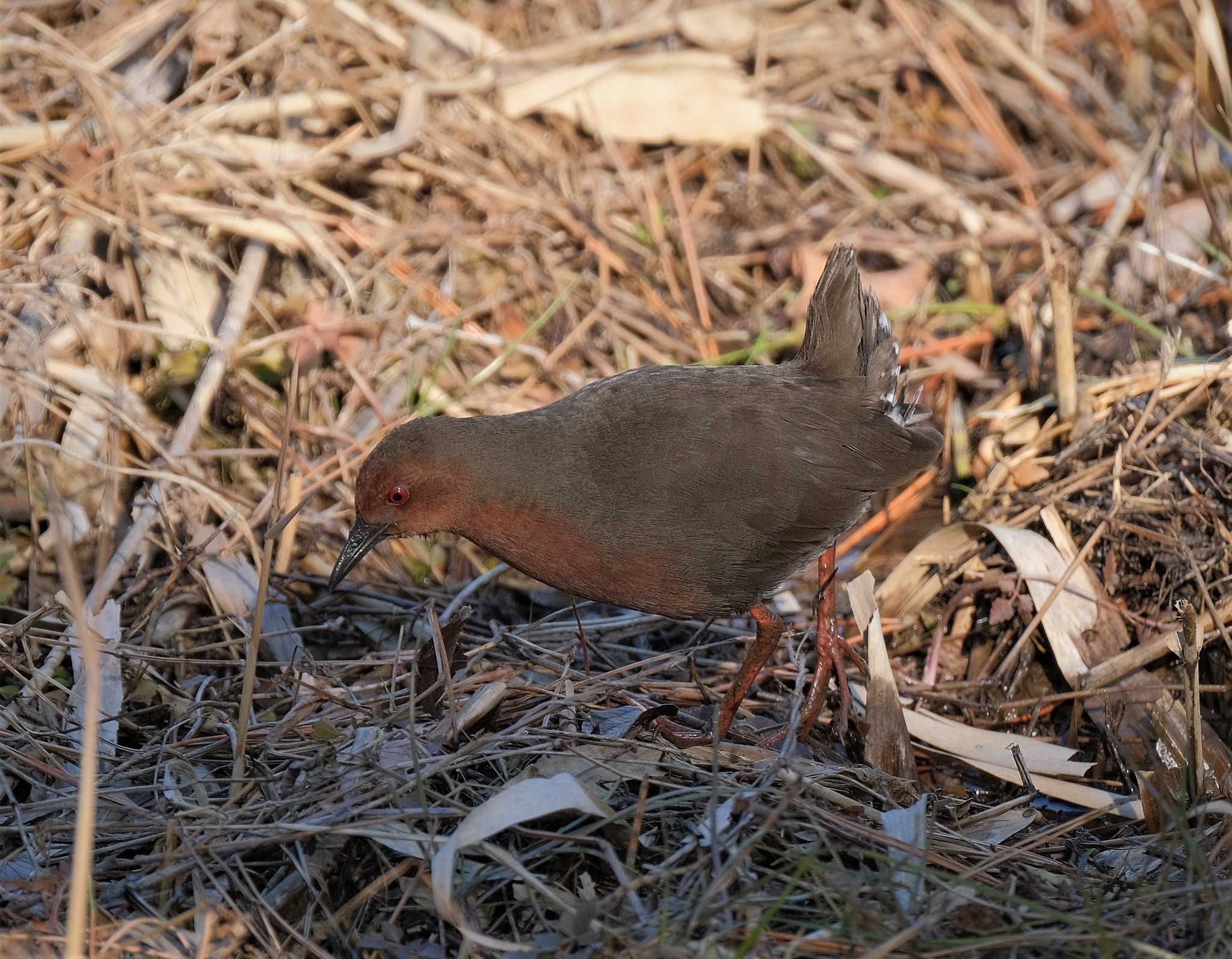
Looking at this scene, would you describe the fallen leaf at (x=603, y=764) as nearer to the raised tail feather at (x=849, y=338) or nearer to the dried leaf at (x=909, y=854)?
the dried leaf at (x=909, y=854)

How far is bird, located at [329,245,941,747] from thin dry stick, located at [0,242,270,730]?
0.81 metres

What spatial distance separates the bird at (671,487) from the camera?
3.68 meters

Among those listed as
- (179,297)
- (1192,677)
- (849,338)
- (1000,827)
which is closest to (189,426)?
(179,297)

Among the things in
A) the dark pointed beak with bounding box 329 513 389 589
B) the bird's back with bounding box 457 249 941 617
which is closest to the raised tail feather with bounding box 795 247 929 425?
the bird's back with bounding box 457 249 941 617

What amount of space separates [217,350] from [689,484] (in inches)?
84.1

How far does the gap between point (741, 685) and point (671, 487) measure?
0.64m

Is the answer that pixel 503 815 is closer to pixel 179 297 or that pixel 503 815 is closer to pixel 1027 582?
pixel 1027 582

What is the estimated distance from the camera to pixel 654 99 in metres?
6.16

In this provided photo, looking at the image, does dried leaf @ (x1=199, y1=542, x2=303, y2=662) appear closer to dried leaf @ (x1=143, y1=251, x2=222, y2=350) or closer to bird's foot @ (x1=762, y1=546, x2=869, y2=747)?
dried leaf @ (x1=143, y1=251, x2=222, y2=350)

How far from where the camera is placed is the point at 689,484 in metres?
3.78

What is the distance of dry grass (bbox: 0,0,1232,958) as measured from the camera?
2.76 m

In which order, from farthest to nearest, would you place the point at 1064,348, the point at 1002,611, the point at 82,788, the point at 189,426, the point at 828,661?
the point at 1064,348 < the point at 189,426 < the point at 1002,611 < the point at 828,661 < the point at 82,788

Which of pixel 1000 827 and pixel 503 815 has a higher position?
pixel 503 815

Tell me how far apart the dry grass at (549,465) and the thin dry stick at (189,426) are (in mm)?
19
